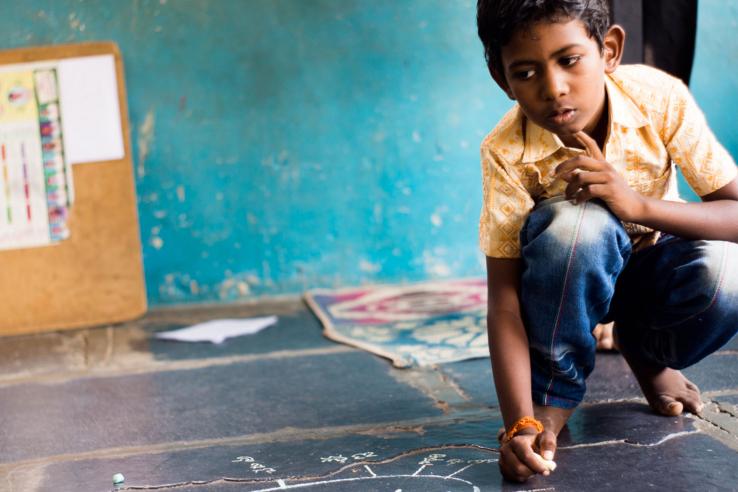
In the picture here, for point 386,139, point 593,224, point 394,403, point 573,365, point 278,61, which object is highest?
point 278,61

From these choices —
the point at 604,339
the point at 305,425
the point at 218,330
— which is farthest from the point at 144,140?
the point at 604,339

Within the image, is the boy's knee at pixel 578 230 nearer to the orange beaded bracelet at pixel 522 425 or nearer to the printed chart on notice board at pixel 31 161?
the orange beaded bracelet at pixel 522 425

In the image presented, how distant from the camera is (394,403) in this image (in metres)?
1.82

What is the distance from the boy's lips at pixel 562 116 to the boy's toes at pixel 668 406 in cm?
55

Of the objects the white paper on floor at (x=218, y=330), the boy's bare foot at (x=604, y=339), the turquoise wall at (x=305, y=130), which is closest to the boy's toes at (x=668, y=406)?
the boy's bare foot at (x=604, y=339)

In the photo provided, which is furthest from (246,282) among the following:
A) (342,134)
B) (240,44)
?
(240,44)

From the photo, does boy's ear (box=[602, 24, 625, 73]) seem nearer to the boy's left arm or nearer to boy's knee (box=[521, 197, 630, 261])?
the boy's left arm

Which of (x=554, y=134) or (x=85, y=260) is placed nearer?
(x=554, y=134)

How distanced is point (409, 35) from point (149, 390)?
4.64ft

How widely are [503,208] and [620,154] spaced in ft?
0.69

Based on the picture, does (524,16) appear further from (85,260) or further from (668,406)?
(85,260)

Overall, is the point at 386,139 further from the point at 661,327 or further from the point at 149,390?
the point at 661,327

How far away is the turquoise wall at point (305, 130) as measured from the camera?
2.76 meters

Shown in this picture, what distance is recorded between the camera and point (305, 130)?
2852 millimetres
